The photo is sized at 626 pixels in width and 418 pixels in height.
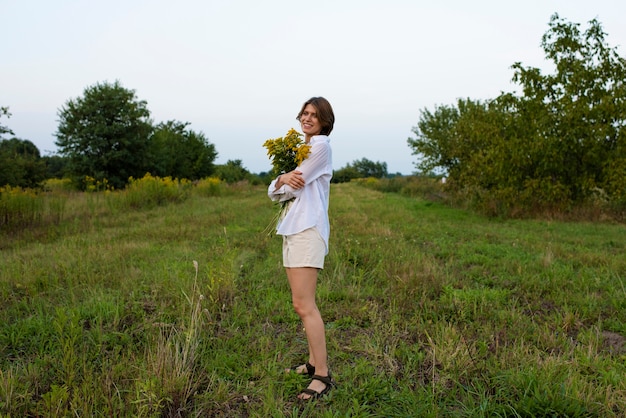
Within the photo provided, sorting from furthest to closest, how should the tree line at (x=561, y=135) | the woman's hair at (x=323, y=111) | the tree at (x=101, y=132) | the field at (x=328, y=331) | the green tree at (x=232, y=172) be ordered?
the green tree at (x=232, y=172) → the tree at (x=101, y=132) → the tree line at (x=561, y=135) → the woman's hair at (x=323, y=111) → the field at (x=328, y=331)

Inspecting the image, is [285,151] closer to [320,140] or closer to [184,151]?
[320,140]

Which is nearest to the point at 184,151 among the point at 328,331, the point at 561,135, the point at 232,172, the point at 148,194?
the point at 232,172

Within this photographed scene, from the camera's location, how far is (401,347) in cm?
341

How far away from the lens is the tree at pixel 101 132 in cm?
2197

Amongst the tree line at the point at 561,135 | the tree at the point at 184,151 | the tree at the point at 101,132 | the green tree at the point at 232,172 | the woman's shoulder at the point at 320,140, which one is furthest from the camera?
the green tree at the point at 232,172

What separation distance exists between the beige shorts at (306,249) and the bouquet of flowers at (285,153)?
249 millimetres

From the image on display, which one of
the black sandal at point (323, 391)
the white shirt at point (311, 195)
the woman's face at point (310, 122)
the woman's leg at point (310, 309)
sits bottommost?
the black sandal at point (323, 391)

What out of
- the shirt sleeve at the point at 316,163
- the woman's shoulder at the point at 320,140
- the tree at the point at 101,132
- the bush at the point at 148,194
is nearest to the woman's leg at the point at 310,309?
the shirt sleeve at the point at 316,163

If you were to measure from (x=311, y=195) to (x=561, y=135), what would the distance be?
12.5 m

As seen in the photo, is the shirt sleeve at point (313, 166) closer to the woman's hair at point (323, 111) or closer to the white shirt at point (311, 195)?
the white shirt at point (311, 195)

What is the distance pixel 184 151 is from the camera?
3275 cm

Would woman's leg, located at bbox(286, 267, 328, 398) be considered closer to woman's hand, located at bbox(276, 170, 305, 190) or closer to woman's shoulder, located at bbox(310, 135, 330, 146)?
woman's hand, located at bbox(276, 170, 305, 190)

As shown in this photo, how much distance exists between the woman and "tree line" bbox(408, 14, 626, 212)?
11672mm

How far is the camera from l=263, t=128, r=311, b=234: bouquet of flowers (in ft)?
9.07
